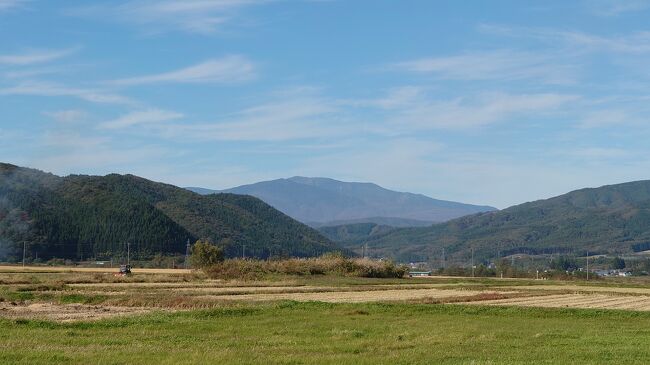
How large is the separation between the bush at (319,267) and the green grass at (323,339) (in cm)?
5540

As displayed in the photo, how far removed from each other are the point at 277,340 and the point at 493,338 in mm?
6815

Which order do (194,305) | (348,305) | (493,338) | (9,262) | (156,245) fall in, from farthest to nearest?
1. (156,245)
2. (9,262)
3. (348,305)
4. (194,305)
5. (493,338)

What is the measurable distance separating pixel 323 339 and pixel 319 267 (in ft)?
261

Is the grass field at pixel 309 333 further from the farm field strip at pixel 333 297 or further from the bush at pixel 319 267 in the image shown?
the bush at pixel 319 267

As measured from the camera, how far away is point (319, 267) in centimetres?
10556

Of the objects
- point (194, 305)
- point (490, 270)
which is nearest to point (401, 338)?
point (194, 305)

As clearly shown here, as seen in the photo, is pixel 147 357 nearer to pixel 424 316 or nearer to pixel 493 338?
pixel 493 338

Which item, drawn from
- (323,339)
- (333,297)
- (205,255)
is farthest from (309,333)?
(205,255)

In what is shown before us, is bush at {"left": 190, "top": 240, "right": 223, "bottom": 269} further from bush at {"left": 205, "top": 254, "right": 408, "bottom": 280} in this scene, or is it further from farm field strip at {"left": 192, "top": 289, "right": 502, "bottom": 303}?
farm field strip at {"left": 192, "top": 289, "right": 502, "bottom": 303}

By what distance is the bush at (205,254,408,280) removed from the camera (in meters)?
94.4

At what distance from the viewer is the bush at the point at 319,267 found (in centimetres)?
9444

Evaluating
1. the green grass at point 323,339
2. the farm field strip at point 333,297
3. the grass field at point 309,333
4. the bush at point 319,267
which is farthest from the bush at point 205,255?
the green grass at point 323,339

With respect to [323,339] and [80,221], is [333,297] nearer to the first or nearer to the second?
[323,339]

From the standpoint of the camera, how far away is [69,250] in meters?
146
